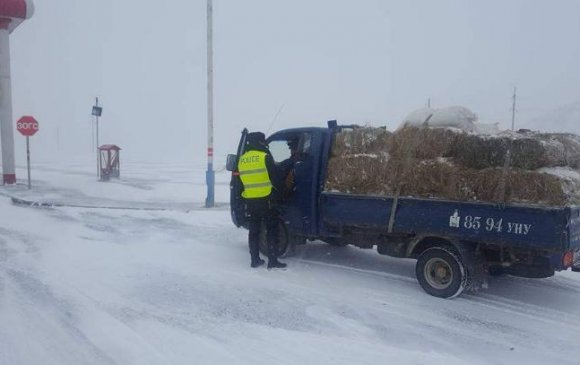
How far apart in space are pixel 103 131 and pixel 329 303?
107 metres

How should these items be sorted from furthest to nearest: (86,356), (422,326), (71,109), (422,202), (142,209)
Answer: (71,109), (142,209), (422,202), (422,326), (86,356)

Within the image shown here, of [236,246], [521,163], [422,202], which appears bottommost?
[236,246]

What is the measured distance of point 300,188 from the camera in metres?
7.31

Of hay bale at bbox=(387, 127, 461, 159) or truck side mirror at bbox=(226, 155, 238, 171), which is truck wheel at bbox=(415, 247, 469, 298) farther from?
truck side mirror at bbox=(226, 155, 238, 171)

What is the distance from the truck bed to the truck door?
27 cm

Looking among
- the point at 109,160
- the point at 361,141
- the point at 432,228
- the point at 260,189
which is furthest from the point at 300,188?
the point at 109,160

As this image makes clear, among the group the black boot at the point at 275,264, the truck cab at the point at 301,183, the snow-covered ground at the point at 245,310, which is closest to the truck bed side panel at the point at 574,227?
the snow-covered ground at the point at 245,310

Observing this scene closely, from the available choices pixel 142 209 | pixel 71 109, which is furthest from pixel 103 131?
pixel 142 209

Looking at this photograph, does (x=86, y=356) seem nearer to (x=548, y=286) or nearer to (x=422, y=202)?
(x=422, y=202)

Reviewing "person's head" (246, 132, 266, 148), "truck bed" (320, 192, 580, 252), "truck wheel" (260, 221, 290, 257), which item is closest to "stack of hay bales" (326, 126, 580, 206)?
"truck bed" (320, 192, 580, 252)

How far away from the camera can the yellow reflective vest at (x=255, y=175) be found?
6.96m

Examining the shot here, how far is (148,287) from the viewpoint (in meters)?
6.29

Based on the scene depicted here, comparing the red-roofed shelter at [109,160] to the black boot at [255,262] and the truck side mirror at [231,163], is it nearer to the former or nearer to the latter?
the truck side mirror at [231,163]

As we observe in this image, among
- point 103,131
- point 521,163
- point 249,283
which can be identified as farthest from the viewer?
point 103,131
